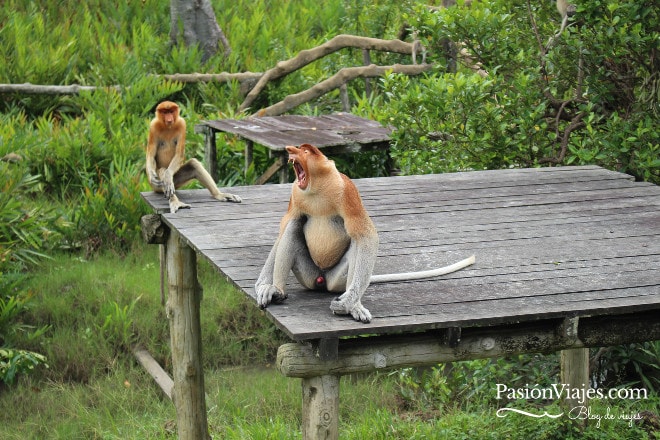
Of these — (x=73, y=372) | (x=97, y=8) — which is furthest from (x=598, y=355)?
(x=97, y=8)

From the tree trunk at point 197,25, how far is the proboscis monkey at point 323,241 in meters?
8.93

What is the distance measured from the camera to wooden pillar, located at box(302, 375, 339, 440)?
3799 mm

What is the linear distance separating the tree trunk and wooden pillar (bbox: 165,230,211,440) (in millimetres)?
7091

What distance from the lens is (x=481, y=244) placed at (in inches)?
187

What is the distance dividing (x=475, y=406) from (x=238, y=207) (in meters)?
2.11

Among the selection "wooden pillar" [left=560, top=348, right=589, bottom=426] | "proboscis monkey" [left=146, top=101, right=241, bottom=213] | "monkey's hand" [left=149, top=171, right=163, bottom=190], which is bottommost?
"wooden pillar" [left=560, top=348, right=589, bottom=426]

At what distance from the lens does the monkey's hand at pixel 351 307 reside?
3602 millimetres

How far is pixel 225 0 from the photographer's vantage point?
47.6 ft

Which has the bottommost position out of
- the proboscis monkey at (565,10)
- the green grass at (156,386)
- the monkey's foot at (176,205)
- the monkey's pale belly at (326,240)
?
the green grass at (156,386)

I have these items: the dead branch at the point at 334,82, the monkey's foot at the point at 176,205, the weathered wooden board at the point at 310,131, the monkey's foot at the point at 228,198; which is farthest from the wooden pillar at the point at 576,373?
the dead branch at the point at 334,82

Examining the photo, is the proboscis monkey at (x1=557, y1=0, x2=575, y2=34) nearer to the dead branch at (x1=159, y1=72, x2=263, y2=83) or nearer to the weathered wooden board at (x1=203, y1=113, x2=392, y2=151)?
the weathered wooden board at (x1=203, y1=113, x2=392, y2=151)

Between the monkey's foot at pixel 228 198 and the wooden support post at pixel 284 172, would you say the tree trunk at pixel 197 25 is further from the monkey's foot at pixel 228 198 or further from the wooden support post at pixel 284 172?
the monkey's foot at pixel 228 198

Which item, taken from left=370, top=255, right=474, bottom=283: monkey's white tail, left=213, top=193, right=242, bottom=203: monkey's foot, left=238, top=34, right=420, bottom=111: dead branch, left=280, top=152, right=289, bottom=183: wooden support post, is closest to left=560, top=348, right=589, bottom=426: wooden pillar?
left=370, top=255, right=474, bottom=283: monkey's white tail

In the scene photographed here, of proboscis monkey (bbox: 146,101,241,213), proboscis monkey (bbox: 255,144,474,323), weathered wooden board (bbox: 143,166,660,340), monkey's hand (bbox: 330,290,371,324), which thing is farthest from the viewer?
proboscis monkey (bbox: 146,101,241,213)
